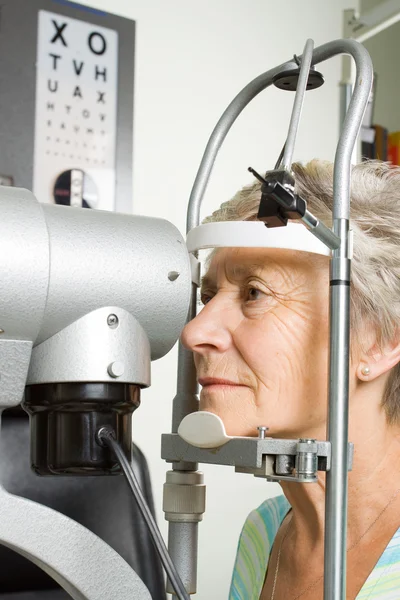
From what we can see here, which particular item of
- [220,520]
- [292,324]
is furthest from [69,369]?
[220,520]

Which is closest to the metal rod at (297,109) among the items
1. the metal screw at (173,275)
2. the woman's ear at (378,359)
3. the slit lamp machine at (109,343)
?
the slit lamp machine at (109,343)

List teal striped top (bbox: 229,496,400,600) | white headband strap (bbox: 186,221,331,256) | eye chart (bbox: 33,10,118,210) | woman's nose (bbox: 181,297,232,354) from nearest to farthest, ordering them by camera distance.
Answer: white headband strap (bbox: 186,221,331,256) → woman's nose (bbox: 181,297,232,354) → teal striped top (bbox: 229,496,400,600) → eye chart (bbox: 33,10,118,210)

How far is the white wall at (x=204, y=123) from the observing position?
5.84 feet

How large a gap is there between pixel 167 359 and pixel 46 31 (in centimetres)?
75

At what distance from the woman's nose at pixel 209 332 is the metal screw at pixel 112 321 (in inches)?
8.9

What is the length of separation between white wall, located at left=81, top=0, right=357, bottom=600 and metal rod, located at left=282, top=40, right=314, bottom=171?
1109mm

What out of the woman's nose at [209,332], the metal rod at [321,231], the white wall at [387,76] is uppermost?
the white wall at [387,76]

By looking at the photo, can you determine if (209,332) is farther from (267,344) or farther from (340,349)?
(340,349)

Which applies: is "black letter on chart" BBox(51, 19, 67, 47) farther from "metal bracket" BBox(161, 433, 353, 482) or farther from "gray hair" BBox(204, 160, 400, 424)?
"metal bracket" BBox(161, 433, 353, 482)

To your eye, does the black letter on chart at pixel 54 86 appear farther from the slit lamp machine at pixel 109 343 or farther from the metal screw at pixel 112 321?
the metal screw at pixel 112 321

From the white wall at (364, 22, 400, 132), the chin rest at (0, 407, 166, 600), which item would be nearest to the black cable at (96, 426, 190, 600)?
the chin rest at (0, 407, 166, 600)

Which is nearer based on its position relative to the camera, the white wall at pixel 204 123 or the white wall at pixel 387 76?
the white wall at pixel 204 123

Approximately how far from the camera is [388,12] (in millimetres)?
1895

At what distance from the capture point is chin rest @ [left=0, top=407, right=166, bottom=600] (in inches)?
46.5
